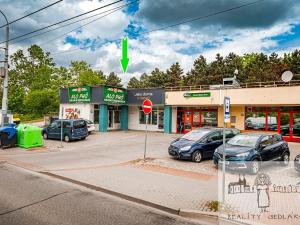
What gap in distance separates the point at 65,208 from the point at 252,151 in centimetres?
769

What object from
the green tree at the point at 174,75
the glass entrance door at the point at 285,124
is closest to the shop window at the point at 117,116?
the glass entrance door at the point at 285,124

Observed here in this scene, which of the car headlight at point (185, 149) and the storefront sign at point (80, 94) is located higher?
the storefront sign at point (80, 94)

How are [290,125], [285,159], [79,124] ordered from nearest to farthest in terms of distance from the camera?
[285,159] → [79,124] → [290,125]

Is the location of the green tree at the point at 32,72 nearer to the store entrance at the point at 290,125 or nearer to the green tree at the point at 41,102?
the green tree at the point at 41,102

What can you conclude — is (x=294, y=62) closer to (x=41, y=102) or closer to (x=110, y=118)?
(x=110, y=118)

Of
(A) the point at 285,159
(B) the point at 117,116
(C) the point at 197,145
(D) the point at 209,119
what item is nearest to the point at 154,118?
(B) the point at 117,116

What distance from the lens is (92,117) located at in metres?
29.9

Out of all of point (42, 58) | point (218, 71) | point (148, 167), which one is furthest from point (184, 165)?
point (42, 58)

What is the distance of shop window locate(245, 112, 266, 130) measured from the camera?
80.1ft

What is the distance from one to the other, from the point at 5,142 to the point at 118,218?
13721mm

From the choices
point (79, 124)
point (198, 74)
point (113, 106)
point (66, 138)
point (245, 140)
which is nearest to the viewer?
point (245, 140)

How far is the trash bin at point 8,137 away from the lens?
57.3 feet

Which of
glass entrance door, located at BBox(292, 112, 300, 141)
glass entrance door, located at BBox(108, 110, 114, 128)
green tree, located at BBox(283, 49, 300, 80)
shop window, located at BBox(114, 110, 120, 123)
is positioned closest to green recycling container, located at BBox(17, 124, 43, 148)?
glass entrance door, located at BBox(108, 110, 114, 128)

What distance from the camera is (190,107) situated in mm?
28406
